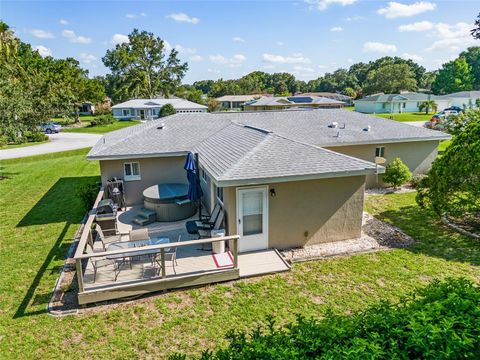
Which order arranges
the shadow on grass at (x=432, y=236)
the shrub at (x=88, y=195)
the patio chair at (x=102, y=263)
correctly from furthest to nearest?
the shrub at (x=88, y=195), the shadow on grass at (x=432, y=236), the patio chair at (x=102, y=263)

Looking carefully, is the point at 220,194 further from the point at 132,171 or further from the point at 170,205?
the point at 132,171

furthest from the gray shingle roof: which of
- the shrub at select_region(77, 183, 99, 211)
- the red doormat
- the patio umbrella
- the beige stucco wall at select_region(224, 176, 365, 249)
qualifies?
the red doormat

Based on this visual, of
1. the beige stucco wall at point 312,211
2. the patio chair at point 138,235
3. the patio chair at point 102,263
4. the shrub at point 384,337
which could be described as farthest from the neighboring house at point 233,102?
the shrub at point 384,337

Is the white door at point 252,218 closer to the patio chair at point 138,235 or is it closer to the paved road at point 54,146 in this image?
the patio chair at point 138,235

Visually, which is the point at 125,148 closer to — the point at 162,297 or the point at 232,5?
the point at 162,297

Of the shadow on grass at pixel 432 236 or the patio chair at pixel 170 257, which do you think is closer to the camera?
the patio chair at pixel 170 257

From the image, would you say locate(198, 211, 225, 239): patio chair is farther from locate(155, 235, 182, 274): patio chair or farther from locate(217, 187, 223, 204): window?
locate(155, 235, 182, 274): patio chair

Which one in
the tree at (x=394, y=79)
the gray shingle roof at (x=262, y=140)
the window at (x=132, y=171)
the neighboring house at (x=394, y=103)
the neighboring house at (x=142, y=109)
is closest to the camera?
the gray shingle roof at (x=262, y=140)
